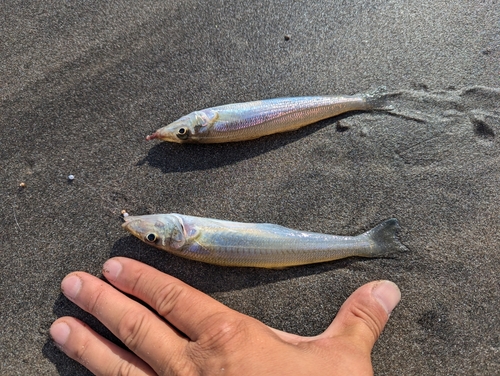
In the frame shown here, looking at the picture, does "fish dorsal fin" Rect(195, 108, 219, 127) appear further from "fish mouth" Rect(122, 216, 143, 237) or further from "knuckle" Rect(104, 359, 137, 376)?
"knuckle" Rect(104, 359, 137, 376)

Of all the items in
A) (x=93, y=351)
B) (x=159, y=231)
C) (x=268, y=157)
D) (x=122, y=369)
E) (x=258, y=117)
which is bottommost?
(x=122, y=369)

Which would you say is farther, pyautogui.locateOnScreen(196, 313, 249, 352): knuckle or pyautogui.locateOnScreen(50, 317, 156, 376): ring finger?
pyautogui.locateOnScreen(50, 317, 156, 376): ring finger

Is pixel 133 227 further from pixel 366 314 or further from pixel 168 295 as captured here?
pixel 366 314

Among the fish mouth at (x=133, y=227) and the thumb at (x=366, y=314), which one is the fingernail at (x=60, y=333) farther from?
the thumb at (x=366, y=314)

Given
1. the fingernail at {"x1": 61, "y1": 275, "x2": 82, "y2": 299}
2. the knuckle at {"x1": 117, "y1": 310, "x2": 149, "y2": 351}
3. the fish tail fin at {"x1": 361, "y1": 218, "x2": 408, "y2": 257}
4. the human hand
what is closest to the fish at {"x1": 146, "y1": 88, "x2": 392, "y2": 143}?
the fish tail fin at {"x1": 361, "y1": 218, "x2": 408, "y2": 257}

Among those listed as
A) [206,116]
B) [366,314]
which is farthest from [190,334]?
[206,116]

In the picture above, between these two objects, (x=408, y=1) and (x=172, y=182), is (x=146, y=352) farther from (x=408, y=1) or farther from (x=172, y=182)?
(x=408, y=1)

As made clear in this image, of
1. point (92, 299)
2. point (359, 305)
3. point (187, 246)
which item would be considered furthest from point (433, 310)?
point (92, 299)
